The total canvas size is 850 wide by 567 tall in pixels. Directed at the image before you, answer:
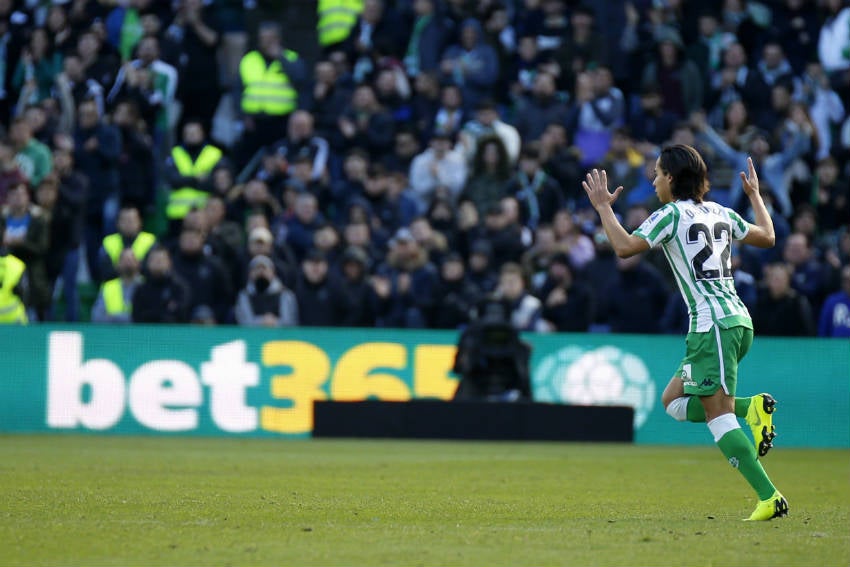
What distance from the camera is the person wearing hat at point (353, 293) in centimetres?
1862

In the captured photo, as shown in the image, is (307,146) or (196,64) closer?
(307,146)

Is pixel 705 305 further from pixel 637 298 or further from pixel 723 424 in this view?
pixel 637 298

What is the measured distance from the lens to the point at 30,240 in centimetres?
1922

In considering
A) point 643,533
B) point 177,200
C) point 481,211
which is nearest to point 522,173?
point 481,211

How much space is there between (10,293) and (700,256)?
1212 centimetres

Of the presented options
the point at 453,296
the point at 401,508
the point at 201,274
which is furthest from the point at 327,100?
the point at 401,508

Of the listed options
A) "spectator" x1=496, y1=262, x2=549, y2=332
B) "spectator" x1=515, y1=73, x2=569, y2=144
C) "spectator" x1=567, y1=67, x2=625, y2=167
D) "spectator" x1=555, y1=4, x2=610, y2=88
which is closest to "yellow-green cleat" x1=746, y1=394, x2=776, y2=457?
"spectator" x1=496, y1=262, x2=549, y2=332

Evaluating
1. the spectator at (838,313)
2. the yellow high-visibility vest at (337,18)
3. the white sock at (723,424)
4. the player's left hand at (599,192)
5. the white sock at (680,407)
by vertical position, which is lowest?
the white sock at (723,424)

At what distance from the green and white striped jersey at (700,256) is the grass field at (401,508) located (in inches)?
44.6

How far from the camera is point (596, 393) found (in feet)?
59.1

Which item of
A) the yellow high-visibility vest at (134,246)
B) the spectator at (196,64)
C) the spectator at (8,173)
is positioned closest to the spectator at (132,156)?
the spectator at (8,173)

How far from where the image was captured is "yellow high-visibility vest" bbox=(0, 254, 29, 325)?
61.1 ft

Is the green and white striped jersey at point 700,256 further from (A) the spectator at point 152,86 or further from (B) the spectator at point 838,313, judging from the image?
(A) the spectator at point 152,86

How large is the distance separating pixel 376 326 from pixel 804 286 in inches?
205
